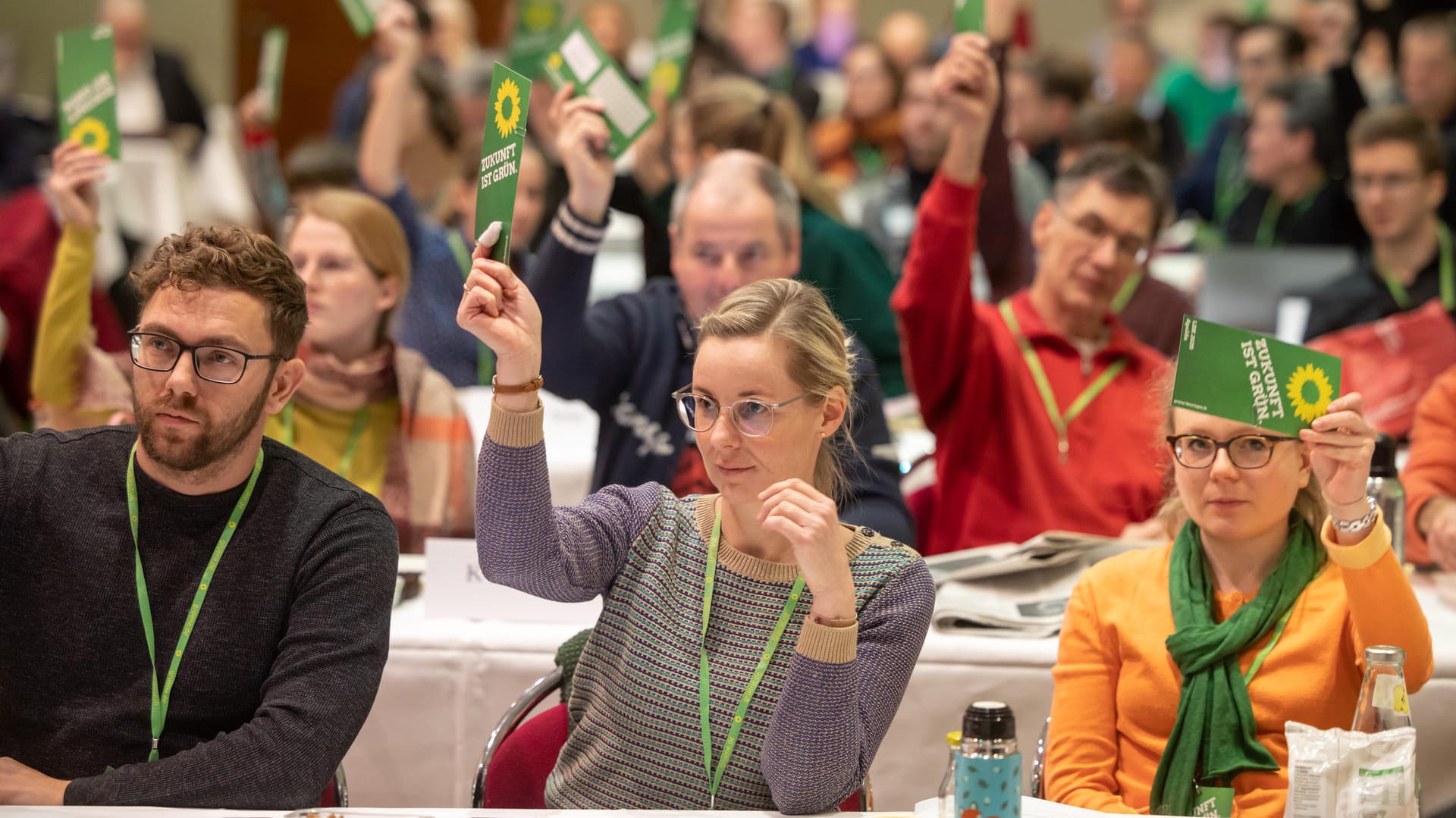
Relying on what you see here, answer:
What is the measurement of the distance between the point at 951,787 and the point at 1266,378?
2.33 feet

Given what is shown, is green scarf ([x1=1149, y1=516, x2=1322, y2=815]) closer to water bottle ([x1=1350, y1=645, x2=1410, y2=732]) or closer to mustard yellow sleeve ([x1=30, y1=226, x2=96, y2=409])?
water bottle ([x1=1350, y1=645, x2=1410, y2=732])

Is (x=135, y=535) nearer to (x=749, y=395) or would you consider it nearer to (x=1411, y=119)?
(x=749, y=395)

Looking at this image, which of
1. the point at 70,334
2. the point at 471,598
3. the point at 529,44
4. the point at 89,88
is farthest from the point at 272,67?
the point at 471,598

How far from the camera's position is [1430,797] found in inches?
102

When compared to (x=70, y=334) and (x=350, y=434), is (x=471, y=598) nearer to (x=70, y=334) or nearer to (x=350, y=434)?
(x=350, y=434)

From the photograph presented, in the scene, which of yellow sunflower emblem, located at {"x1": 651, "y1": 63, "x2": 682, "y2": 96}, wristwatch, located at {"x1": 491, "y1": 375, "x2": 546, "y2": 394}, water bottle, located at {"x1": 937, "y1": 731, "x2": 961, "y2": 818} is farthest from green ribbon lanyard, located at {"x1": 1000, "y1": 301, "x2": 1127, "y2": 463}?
yellow sunflower emblem, located at {"x1": 651, "y1": 63, "x2": 682, "y2": 96}

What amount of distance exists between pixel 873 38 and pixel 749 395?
11.4 metres

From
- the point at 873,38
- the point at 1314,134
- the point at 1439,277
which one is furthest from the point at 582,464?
the point at 873,38

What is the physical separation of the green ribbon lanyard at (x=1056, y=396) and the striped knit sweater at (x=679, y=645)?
1.39m

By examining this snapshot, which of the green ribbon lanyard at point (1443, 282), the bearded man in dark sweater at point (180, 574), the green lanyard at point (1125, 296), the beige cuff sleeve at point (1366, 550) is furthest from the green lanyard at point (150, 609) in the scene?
the green ribbon lanyard at point (1443, 282)

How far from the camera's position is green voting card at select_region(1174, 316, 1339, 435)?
79.2 inches

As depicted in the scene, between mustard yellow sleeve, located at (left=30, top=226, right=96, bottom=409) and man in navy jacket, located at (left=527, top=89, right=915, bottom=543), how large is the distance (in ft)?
3.33

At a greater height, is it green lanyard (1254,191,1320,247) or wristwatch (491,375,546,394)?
green lanyard (1254,191,1320,247)

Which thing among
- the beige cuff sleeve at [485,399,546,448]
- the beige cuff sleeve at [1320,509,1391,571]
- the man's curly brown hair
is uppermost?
the man's curly brown hair
